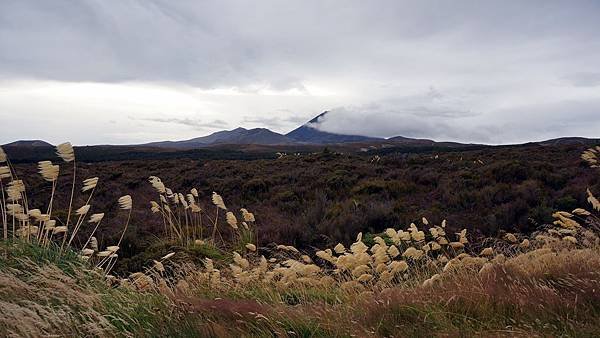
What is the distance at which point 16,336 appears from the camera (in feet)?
10.2

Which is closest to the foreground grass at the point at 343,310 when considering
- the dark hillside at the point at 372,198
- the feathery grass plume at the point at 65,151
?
the feathery grass plume at the point at 65,151

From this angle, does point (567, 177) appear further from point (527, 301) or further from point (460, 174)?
point (527, 301)

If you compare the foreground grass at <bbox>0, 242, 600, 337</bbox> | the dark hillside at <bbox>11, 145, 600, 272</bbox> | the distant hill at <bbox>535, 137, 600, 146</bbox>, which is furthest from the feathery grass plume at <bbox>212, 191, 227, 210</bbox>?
the distant hill at <bbox>535, 137, 600, 146</bbox>

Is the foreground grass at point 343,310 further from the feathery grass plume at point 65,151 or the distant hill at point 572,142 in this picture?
the distant hill at point 572,142

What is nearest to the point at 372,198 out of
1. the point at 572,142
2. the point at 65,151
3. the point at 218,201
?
the point at 218,201

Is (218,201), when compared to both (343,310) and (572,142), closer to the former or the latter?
(343,310)

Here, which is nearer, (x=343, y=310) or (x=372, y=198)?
(x=343, y=310)

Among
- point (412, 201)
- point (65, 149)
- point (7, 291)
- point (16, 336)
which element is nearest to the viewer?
point (16, 336)

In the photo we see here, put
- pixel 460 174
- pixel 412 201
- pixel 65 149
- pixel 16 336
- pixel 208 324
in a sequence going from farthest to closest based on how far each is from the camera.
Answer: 1. pixel 460 174
2. pixel 412 201
3. pixel 65 149
4. pixel 208 324
5. pixel 16 336

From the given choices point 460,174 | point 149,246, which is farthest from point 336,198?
point 149,246

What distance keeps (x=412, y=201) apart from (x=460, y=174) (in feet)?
13.4

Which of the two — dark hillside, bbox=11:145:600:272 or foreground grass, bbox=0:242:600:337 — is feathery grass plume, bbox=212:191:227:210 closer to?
dark hillside, bbox=11:145:600:272

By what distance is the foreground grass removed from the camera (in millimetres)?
3201

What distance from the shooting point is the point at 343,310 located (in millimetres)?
3695
